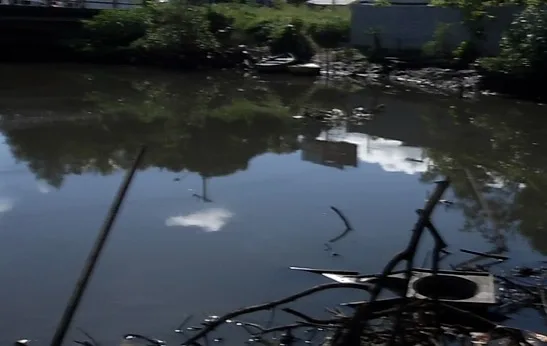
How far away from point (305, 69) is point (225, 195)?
1340cm

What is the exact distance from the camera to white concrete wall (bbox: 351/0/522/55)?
68.6 ft

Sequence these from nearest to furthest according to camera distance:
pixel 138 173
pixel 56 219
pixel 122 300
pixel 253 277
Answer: pixel 122 300 < pixel 253 277 < pixel 56 219 < pixel 138 173

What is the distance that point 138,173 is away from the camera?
1030cm

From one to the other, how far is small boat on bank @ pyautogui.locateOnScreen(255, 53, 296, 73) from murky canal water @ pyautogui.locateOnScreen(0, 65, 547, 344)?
17.6 ft

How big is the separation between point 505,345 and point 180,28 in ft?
61.6

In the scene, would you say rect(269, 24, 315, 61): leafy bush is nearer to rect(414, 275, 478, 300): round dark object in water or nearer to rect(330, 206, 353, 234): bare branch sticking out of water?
rect(330, 206, 353, 234): bare branch sticking out of water

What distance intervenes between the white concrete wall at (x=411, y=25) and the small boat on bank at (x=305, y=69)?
75.1 inches

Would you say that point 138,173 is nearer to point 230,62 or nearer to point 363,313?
point 363,313

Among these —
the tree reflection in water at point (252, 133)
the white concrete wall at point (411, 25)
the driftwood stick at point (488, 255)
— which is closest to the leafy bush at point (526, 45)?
the tree reflection in water at point (252, 133)

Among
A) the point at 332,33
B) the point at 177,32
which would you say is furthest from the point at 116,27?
the point at 332,33

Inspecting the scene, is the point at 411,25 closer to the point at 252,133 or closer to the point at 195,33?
the point at 195,33

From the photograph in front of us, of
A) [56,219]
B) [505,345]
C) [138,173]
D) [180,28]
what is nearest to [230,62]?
[180,28]

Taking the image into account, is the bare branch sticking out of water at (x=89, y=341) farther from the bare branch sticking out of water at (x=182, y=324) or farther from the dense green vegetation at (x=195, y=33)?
the dense green vegetation at (x=195, y=33)

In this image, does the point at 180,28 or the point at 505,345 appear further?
the point at 180,28
